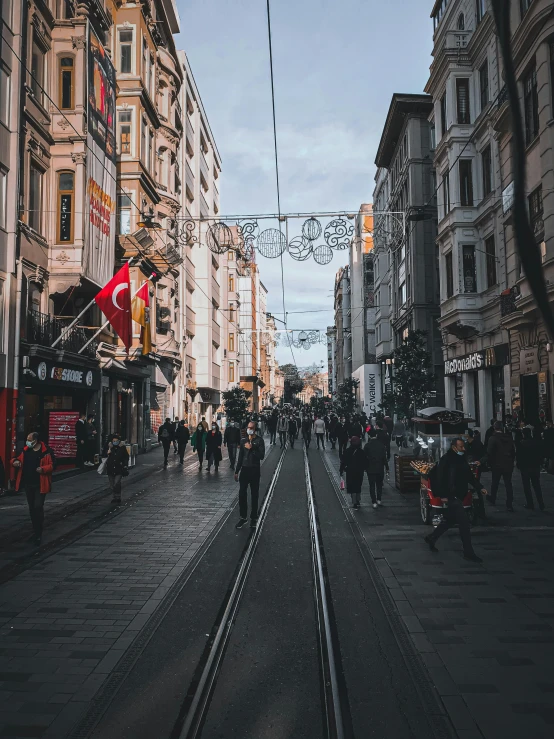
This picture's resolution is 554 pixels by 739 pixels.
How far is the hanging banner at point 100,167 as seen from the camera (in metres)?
21.8

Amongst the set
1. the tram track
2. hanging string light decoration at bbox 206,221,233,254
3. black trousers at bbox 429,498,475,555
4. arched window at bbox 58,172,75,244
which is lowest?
the tram track

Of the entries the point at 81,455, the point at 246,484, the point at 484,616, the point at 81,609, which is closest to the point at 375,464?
the point at 246,484

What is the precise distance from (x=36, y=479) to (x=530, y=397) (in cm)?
1767

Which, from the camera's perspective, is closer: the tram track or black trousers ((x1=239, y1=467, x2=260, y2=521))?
the tram track

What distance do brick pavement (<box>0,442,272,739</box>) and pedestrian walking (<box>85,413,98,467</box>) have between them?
9.42 meters

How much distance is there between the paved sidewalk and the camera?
14.9 ft

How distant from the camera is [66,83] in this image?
70.2 feet

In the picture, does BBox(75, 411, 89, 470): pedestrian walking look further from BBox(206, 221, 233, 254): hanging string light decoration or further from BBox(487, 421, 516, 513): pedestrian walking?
BBox(487, 421, 516, 513): pedestrian walking

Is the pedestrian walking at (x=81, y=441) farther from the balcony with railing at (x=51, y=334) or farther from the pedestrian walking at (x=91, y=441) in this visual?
the balcony with railing at (x=51, y=334)

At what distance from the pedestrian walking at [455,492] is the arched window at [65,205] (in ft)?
51.8

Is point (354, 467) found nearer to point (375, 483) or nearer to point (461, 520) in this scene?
point (375, 483)

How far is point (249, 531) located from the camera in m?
11.6

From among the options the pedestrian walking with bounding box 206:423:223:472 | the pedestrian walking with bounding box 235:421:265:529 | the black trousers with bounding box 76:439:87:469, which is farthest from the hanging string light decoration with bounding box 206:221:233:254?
the black trousers with bounding box 76:439:87:469

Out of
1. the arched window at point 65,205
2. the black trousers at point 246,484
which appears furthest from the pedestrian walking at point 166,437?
the black trousers at point 246,484
